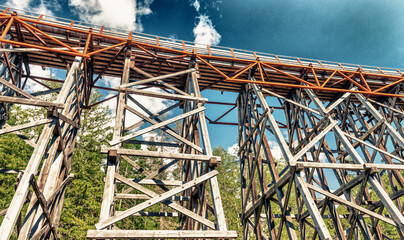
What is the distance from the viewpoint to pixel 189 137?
7.57m

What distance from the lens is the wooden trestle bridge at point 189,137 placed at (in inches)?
188

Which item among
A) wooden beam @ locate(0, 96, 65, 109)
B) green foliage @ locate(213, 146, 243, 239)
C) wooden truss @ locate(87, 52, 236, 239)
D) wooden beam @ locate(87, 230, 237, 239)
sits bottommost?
wooden beam @ locate(87, 230, 237, 239)

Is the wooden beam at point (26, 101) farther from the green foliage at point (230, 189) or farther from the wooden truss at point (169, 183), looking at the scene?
the green foliage at point (230, 189)

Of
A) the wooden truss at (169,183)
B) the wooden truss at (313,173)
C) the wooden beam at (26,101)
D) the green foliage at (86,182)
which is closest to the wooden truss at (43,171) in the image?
the wooden beam at (26,101)

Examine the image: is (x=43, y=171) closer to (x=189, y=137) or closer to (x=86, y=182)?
(x=189, y=137)

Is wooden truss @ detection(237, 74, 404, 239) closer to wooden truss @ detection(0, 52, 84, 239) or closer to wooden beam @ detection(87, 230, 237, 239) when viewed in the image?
wooden beam @ detection(87, 230, 237, 239)

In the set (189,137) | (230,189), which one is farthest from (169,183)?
(230,189)

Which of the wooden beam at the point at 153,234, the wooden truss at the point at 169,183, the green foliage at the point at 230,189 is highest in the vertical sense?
the green foliage at the point at 230,189

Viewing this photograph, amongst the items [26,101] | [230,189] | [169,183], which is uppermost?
[230,189]

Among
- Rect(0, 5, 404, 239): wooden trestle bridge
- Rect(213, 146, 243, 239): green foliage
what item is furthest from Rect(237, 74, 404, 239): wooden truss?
Rect(213, 146, 243, 239): green foliage

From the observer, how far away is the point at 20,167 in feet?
46.6

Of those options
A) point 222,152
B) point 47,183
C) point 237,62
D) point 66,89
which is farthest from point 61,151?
point 222,152

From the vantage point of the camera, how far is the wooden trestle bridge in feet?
15.7

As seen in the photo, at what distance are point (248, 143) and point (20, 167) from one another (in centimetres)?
1368
